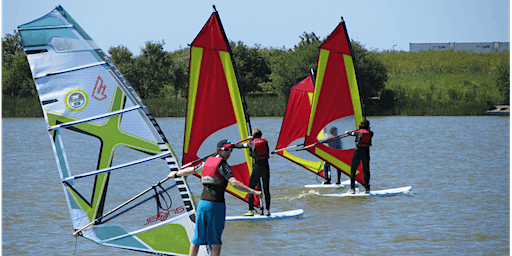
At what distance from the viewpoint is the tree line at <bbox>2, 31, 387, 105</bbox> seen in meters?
47.0

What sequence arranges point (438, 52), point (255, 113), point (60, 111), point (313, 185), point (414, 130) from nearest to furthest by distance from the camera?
point (60, 111), point (313, 185), point (414, 130), point (255, 113), point (438, 52)

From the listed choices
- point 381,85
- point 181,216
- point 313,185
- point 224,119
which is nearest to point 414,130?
point 381,85

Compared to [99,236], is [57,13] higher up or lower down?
higher up

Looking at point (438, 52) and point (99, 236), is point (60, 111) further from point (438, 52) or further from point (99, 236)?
point (438, 52)

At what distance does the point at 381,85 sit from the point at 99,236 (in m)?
42.6

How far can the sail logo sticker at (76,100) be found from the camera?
5578mm

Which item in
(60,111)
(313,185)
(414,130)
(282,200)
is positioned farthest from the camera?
(414,130)

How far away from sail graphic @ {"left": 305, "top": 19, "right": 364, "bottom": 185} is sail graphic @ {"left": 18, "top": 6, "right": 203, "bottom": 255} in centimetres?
629

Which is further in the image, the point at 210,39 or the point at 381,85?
the point at 381,85

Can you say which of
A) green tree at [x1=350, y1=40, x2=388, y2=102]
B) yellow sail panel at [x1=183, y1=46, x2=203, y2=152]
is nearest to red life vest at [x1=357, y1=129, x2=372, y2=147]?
yellow sail panel at [x1=183, y1=46, x2=203, y2=152]

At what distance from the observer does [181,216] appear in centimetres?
579

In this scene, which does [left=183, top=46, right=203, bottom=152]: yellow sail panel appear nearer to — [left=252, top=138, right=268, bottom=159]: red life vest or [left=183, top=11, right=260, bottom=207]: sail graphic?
[left=183, top=11, right=260, bottom=207]: sail graphic

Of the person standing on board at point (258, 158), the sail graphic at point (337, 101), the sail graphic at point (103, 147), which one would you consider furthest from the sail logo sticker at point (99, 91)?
the sail graphic at point (337, 101)

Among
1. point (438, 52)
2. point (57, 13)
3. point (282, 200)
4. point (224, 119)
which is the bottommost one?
point (282, 200)
